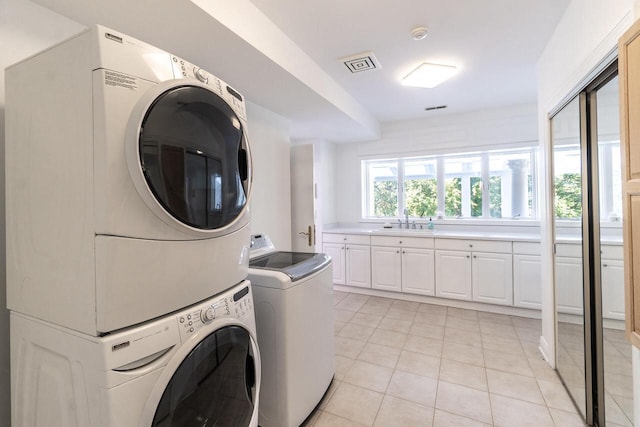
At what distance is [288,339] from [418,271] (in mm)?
2522

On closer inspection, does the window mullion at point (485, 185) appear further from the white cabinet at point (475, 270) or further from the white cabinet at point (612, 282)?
the white cabinet at point (612, 282)

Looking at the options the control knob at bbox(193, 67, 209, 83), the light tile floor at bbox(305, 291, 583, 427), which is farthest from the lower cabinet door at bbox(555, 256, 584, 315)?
the control knob at bbox(193, 67, 209, 83)

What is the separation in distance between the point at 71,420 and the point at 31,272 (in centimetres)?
49

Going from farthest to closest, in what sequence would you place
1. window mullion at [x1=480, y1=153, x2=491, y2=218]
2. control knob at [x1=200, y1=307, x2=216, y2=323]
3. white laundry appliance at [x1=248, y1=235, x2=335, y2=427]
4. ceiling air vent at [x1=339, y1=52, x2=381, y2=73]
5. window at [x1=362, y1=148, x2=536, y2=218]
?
window mullion at [x1=480, y1=153, x2=491, y2=218] < window at [x1=362, y1=148, x2=536, y2=218] < ceiling air vent at [x1=339, y1=52, x2=381, y2=73] < white laundry appliance at [x1=248, y1=235, x2=335, y2=427] < control knob at [x1=200, y1=307, x2=216, y2=323]

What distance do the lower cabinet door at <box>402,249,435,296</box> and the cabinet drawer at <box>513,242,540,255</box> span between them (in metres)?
0.86

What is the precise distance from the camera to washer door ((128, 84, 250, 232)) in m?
0.82

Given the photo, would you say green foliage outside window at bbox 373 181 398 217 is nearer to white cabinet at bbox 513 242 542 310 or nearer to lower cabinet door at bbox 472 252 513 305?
lower cabinet door at bbox 472 252 513 305

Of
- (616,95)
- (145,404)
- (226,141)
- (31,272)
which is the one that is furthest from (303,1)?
(145,404)

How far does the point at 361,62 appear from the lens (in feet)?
7.68

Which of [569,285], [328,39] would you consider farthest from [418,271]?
[328,39]

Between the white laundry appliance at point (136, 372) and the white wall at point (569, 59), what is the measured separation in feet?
5.30

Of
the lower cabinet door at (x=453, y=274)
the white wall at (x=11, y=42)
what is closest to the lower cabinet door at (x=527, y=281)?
the lower cabinet door at (x=453, y=274)

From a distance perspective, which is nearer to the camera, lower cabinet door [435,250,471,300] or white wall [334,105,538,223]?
lower cabinet door [435,250,471,300]

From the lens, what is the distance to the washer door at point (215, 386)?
889 mm
